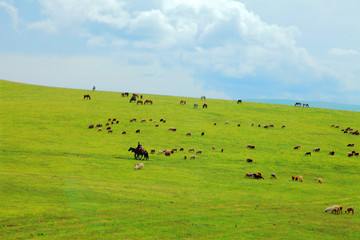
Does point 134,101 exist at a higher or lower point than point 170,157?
higher

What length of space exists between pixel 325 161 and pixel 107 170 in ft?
98.1

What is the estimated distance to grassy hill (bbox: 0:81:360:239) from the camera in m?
19.6

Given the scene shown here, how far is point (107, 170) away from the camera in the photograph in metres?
34.2

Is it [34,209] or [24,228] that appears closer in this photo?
[24,228]

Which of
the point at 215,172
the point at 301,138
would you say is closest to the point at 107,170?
the point at 215,172

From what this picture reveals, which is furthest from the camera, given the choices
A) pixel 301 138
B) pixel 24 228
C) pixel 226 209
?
pixel 301 138

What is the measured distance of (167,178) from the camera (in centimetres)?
3275

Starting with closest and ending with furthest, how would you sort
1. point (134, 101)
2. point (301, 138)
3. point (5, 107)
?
point (301, 138)
point (5, 107)
point (134, 101)

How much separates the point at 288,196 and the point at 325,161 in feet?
65.3

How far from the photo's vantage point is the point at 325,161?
4588 cm

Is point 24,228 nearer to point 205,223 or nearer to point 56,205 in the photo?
point 56,205

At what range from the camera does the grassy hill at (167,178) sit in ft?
64.3

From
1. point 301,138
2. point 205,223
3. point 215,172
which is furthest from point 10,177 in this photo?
point 301,138

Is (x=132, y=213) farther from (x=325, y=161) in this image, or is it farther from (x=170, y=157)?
(x=325, y=161)
